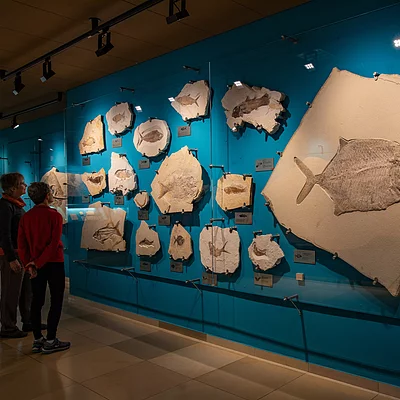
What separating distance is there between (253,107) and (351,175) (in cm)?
94

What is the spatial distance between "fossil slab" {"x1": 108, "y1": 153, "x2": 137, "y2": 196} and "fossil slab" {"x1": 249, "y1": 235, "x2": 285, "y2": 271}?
1517 millimetres

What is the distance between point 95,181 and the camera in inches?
179

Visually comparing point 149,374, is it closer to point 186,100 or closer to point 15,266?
point 15,266

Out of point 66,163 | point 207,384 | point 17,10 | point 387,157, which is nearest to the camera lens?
point 387,157

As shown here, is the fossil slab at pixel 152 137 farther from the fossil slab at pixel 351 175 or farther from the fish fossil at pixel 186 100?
the fossil slab at pixel 351 175

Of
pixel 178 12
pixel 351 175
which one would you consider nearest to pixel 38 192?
pixel 178 12

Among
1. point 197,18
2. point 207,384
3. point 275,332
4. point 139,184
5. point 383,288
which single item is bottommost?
point 207,384

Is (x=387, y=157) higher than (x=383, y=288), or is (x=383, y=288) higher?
(x=387, y=157)

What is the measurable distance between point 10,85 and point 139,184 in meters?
2.31

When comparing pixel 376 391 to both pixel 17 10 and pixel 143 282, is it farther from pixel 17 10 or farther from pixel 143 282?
pixel 17 10

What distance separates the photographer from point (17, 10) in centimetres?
321

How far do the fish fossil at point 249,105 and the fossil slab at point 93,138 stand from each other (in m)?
1.80

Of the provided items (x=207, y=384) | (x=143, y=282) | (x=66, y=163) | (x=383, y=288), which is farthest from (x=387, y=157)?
(x=66, y=163)

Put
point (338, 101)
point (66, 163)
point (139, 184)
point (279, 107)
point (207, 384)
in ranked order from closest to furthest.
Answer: point (338, 101) < point (207, 384) < point (279, 107) < point (139, 184) < point (66, 163)
